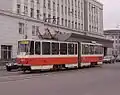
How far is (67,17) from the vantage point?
73.8 meters

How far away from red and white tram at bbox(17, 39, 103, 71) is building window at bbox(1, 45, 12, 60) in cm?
1675

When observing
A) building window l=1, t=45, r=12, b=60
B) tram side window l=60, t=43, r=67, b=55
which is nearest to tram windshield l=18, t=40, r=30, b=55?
tram side window l=60, t=43, r=67, b=55

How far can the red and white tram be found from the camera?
1113 inches

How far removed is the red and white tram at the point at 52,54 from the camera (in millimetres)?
28281

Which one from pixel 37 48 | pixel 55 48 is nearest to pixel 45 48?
pixel 37 48

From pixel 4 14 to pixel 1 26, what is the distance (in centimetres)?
205

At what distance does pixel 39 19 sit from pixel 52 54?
29851 mm

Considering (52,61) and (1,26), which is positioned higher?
(1,26)

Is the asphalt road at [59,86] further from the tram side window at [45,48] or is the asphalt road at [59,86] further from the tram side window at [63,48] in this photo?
the tram side window at [63,48]

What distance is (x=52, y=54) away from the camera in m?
30.7

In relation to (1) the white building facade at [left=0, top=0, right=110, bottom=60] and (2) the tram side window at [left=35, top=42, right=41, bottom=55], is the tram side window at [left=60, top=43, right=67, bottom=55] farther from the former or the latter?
(1) the white building facade at [left=0, top=0, right=110, bottom=60]

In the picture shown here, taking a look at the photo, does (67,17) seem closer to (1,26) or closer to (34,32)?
(34,32)

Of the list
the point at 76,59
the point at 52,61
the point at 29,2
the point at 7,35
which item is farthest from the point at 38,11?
the point at 52,61

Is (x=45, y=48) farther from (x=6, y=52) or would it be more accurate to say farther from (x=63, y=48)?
(x=6, y=52)
